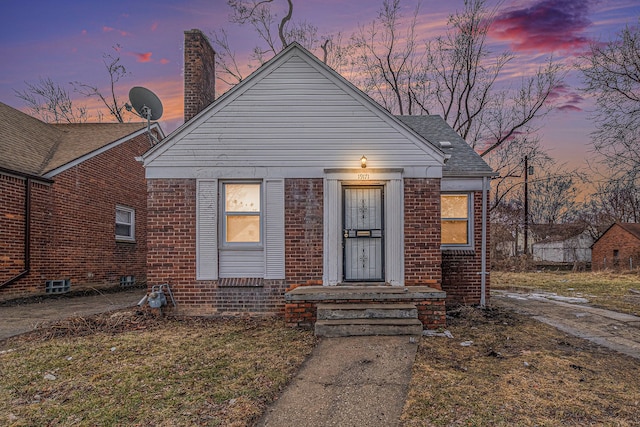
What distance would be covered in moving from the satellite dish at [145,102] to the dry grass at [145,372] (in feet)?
15.3

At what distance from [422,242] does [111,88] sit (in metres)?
25.4

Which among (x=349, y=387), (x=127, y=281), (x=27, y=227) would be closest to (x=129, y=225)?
(x=127, y=281)

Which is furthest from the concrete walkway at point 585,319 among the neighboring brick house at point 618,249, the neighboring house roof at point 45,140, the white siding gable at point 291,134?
the neighboring brick house at point 618,249

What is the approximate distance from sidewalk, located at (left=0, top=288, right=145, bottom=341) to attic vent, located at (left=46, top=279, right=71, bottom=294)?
1.25ft

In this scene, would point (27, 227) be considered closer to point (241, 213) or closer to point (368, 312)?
point (241, 213)

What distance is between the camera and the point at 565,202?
131 feet

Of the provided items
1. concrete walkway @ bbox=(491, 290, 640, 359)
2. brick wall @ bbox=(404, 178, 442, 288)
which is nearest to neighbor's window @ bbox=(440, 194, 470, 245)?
brick wall @ bbox=(404, 178, 442, 288)

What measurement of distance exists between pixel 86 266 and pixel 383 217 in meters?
9.96

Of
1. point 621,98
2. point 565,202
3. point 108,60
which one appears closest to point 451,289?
point 621,98

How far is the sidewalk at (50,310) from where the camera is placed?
6.89m

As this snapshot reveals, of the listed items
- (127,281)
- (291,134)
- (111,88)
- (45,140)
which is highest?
(111,88)

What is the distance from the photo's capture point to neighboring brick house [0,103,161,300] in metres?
9.74

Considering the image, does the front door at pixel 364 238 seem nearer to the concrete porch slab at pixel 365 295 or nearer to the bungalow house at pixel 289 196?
the bungalow house at pixel 289 196

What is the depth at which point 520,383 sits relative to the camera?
4.14 meters
